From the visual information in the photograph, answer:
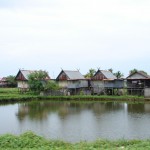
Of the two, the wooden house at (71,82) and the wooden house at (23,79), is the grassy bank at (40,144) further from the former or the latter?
the wooden house at (23,79)

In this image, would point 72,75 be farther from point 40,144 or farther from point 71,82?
point 40,144

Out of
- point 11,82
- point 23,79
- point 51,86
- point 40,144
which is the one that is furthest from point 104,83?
point 40,144

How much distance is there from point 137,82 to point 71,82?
959cm

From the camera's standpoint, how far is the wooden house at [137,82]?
4253cm

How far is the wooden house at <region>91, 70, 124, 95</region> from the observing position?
45.4 meters

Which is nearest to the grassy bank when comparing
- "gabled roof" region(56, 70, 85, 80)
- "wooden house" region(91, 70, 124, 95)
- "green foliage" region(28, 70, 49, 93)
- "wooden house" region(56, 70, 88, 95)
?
"wooden house" region(91, 70, 124, 95)

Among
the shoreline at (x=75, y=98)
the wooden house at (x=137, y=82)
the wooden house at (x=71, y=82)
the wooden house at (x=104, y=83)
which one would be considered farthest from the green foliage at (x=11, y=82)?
the wooden house at (x=137, y=82)

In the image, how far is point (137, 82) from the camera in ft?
143

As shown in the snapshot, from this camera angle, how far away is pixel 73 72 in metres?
49.2

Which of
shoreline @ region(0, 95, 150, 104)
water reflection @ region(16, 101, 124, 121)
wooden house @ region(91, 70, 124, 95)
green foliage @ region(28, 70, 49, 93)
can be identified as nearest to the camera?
water reflection @ region(16, 101, 124, 121)

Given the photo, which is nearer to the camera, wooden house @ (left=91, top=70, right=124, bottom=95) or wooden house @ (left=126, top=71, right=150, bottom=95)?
wooden house @ (left=126, top=71, right=150, bottom=95)

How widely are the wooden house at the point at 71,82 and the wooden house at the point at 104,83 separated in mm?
1555

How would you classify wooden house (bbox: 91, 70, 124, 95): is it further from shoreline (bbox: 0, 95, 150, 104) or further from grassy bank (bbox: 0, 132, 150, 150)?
grassy bank (bbox: 0, 132, 150, 150)

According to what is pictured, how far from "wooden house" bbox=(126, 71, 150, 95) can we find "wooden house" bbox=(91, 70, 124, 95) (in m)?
1.56
